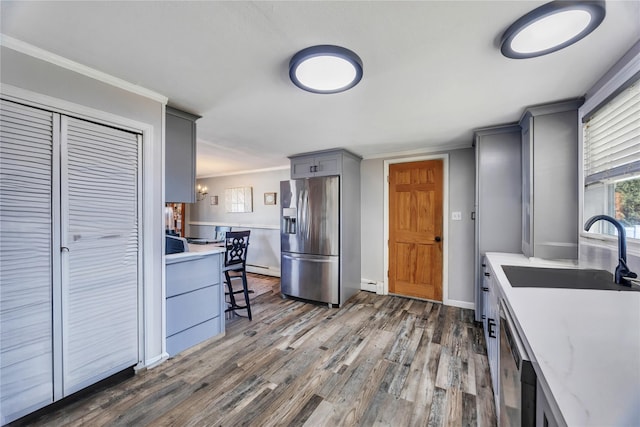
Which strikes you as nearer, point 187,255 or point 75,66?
point 75,66

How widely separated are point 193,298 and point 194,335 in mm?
352

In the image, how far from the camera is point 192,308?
7.66 feet

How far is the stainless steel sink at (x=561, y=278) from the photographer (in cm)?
136

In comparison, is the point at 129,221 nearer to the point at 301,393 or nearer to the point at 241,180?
the point at 301,393

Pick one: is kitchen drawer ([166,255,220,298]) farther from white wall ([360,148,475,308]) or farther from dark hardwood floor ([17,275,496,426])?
white wall ([360,148,475,308])

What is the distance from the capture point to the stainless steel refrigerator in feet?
11.4

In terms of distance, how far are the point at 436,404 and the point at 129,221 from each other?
8.28 ft

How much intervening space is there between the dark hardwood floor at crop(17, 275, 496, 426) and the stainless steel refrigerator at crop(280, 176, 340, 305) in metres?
0.67

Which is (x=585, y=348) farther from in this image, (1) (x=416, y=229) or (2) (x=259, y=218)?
(2) (x=259, y=218)

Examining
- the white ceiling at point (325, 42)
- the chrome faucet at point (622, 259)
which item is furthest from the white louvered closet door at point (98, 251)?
the chrome faucet at point (622, 259)

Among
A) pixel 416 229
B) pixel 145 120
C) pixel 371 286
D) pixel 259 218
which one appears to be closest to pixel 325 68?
pixel 145 120

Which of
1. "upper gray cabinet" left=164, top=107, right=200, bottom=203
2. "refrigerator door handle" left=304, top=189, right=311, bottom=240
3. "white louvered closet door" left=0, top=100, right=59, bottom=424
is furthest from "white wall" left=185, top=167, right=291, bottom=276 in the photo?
"white louvered closet door" left=0, top=100, right=59, bottom=424

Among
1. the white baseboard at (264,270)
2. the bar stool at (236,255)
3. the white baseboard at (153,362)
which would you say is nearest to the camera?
the white baseboard at (153,362)

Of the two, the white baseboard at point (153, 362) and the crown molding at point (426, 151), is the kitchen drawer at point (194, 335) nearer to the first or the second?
the white baseboard at point (153, 362)
